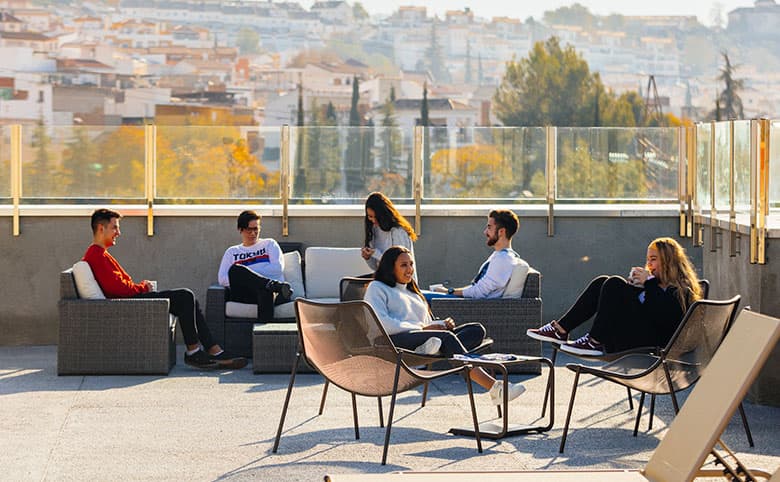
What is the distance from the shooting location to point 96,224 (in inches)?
323

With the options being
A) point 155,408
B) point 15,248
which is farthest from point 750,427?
point 15,248

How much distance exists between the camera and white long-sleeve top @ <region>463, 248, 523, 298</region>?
8.00m

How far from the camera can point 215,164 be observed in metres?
11.0

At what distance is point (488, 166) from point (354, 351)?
19.3 ft

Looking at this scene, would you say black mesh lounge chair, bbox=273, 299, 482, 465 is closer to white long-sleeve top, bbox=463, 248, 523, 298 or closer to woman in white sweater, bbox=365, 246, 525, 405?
woman in white sweater, bbox=365, 246, 525, 405

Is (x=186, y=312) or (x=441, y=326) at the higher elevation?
(x=441, y=326)

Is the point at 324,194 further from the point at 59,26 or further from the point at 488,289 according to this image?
the point at 59,26

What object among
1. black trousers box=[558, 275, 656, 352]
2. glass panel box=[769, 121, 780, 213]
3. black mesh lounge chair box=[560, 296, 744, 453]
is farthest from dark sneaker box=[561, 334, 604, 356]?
glass panel box=[769, 121, 780, 213]

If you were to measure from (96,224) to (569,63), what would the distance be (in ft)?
253

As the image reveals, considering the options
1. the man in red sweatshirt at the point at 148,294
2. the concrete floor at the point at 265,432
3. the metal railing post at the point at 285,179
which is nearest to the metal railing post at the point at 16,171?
the man in red sweatshirt at the point at 148,294

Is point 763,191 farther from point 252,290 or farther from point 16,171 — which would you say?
point 16,171

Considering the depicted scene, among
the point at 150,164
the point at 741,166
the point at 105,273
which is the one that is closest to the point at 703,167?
the point at 741,166

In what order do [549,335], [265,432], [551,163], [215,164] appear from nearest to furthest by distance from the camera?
[265,432] → [549,335] → [551,163] → [215,164]

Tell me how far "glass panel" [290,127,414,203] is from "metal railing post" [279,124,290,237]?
70mm
